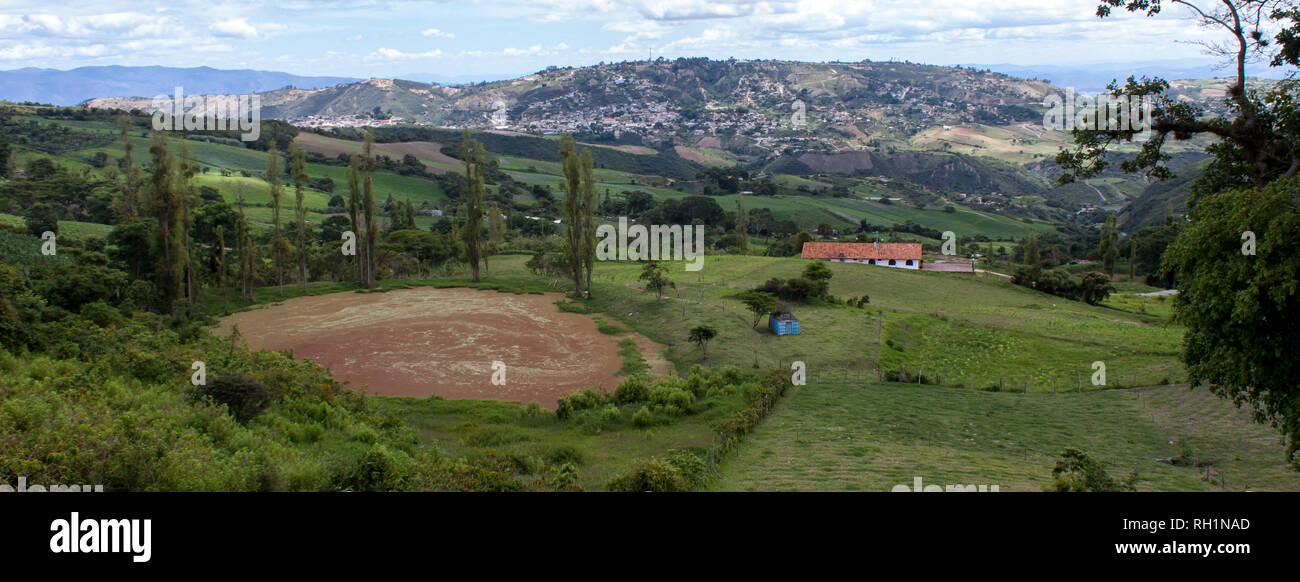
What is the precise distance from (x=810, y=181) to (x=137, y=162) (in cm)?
12791

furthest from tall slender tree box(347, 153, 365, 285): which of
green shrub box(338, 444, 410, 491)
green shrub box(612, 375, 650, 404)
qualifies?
green shrub box(338, 444, 410, 491)

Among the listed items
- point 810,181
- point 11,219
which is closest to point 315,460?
point 11,219

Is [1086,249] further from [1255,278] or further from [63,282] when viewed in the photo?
[63,282]

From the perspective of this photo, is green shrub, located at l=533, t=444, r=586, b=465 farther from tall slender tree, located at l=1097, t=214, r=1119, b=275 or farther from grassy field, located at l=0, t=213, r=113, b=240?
tall slender tree, located at l=1097, t=214, r=1119, b=275

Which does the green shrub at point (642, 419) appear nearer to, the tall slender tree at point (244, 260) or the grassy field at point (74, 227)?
the tall slender tree at point (244, 260)

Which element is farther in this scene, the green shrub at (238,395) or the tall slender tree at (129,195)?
the tall slender tree at (129,195)

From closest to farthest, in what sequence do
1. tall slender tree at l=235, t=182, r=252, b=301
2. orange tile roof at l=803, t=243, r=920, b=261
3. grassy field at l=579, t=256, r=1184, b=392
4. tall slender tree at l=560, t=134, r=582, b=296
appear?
grassy field at l=579, t=256, r=1184, b=392, tall slender tree at l=235, t=182, r=252, b=301, tall slender tree at l=560, t=134, r=582, b=296, orange tile roof at l=803, t=243, r=920, b=261

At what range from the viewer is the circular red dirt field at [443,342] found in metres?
27.6

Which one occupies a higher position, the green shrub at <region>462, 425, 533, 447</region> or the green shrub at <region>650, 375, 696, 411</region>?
the green shrub at <region>650, 375, 696, 411</region>

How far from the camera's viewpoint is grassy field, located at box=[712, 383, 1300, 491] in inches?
537

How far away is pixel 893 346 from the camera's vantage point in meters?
35.0

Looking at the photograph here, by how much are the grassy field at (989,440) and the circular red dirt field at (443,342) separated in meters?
9.30

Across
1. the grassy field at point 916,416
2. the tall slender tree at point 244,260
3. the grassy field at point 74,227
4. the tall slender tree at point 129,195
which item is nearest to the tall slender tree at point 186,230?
the grassy field at point 916,416

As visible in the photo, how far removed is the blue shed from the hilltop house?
34.3 metres
